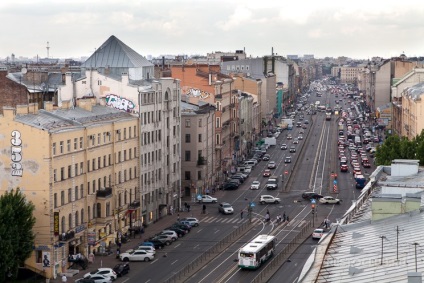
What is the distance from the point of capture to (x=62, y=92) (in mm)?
88750

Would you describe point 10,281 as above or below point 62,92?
below

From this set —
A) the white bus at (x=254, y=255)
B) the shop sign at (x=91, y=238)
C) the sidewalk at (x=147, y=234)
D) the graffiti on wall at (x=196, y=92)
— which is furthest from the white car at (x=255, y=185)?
the white bus at (x=254, y=255)

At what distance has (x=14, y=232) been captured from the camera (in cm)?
6125

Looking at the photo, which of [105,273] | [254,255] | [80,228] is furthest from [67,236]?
[254,255]

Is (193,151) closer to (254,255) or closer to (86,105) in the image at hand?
(86,105)

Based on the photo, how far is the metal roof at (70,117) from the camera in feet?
225

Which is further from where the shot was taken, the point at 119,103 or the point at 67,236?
the point at 119,103

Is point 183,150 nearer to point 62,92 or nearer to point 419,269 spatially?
point 62,92

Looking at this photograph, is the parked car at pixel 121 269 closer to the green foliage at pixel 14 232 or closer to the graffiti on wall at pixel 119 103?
the green foliage at pixel 14 232

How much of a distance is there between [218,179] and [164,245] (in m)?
43.0

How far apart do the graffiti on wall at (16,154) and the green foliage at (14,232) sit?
332 centimetres

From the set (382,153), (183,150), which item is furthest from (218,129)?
(382,153)

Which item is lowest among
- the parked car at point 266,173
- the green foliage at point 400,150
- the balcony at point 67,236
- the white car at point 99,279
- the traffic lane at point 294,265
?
the parked car at point 266,173

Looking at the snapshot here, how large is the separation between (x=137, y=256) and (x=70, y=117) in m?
12.1
